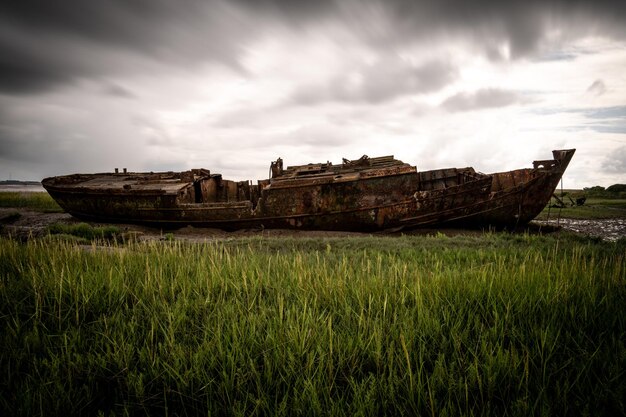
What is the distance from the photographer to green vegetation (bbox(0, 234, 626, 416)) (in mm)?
1605

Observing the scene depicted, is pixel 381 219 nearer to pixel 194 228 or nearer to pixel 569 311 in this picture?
pixel 194 228

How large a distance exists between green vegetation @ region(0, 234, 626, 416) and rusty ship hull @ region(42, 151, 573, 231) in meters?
9.09

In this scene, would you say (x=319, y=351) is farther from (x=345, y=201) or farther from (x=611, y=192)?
(x=611, y=192)

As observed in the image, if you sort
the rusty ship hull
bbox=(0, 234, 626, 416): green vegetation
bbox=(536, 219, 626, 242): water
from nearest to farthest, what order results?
bbox=(0, 234, 626, 416): green vegetation, bbox=(536, 219, 626, 242): water, the rusty ship hull

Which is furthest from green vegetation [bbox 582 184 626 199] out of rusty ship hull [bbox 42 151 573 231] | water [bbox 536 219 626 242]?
rusty ship hull [bbox 42 151 573 231]

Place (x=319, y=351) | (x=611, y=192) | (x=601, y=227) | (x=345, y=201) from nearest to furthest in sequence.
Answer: (x=319, y=351)
(x=345, y=201)
(x=601, y=227)
(x=611, y=192)

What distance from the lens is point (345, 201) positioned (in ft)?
40.6

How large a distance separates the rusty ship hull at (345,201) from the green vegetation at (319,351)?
9.09 m

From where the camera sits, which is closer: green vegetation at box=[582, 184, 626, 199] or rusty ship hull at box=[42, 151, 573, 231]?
rusty ship hull at box=[42, 151, 573, 231]

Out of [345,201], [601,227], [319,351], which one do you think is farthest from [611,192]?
[319,351]

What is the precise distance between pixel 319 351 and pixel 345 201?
10603mm

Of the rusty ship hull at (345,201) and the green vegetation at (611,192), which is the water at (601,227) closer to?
the rusty ship hull at (345,201)

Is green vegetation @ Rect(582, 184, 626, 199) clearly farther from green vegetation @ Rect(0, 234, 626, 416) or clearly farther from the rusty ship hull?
green vegetation @ Rect(0, 234, 626, 416)

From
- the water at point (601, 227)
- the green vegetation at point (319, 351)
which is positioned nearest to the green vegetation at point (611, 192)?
the water at point (601, 227)
